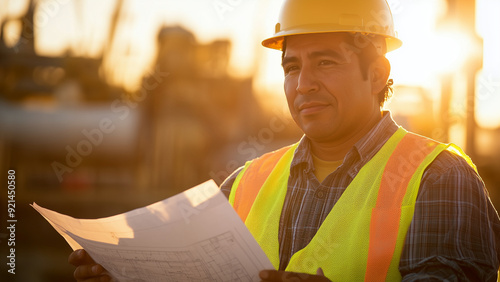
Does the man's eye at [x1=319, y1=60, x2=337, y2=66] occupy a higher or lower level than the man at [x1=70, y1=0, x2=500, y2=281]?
higher

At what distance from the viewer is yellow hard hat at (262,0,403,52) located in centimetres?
260

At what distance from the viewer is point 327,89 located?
2.53 m

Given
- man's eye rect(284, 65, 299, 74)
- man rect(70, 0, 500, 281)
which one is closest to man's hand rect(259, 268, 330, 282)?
man rect(70, 0, 500, 281)

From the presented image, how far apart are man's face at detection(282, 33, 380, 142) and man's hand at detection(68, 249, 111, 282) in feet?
3.42

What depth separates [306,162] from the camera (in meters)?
2.64

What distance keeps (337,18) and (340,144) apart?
572mm

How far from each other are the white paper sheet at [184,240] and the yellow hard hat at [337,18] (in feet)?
3.81

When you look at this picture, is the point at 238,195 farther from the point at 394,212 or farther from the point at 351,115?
the point at 394,212

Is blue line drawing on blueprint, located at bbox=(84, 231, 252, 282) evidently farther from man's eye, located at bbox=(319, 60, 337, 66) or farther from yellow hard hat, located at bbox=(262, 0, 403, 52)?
yellow hard hat, located at bbox=(262, 0, 403, 52)

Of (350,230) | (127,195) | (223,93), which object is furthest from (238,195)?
(223,93)

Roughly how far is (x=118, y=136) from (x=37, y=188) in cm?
279

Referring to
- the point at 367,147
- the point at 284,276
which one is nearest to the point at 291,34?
the point at 367,147

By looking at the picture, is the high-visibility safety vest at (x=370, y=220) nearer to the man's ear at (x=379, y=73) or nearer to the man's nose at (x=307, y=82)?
the man's ear at (x=379, y=73)

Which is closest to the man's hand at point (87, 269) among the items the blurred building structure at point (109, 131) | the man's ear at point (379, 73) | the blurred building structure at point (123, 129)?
the man's ear at point (379, 73)
